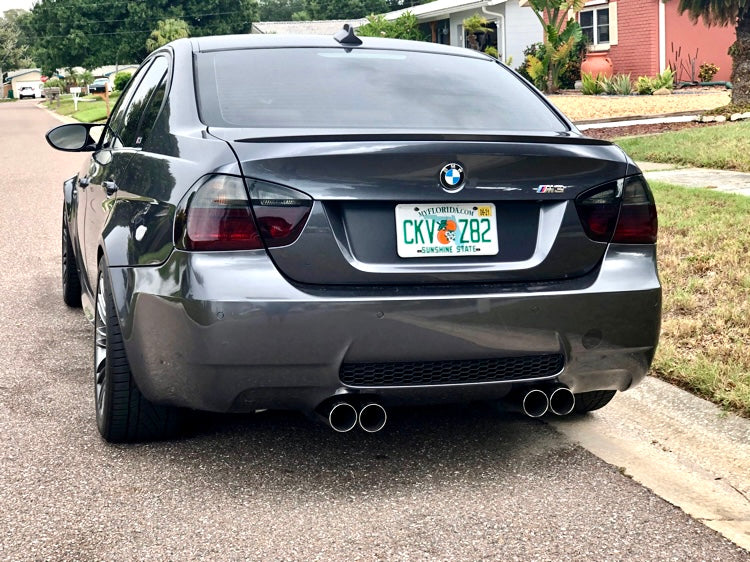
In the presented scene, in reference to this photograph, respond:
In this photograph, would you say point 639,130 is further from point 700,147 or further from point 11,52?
point 11,52

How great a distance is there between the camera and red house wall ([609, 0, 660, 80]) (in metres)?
27.8

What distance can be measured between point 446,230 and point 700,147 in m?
10.4

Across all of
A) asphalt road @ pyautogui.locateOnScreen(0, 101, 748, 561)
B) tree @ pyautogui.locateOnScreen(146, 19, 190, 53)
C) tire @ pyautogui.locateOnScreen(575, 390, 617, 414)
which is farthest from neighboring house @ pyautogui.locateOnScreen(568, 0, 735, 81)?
tree @ pyautogui.locateOnScreen(146, 19, 190, 53)

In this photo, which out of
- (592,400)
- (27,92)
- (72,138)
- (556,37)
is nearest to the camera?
(592,400)

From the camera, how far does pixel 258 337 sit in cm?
340

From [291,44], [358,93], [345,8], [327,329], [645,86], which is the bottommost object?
[327,329]

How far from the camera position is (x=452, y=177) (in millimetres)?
3521

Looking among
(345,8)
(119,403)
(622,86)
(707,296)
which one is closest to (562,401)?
(119,403)

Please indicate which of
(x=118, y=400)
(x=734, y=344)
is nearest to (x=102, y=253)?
(x=118, y=400)

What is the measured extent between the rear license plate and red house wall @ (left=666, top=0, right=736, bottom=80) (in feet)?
84.0

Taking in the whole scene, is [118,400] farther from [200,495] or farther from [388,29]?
[388,29]

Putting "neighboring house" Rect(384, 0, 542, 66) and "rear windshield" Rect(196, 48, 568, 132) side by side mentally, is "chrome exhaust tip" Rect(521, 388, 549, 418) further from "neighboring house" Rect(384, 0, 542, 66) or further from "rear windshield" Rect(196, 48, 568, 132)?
"neighboring house" Rect(384, 0, 542, 66)

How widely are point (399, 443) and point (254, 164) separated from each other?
1.34 m

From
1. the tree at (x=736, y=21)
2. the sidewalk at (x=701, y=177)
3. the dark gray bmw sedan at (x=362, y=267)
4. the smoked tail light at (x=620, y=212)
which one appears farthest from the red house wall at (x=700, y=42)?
the dark gray bmw sedan at (x=362, y=267)
